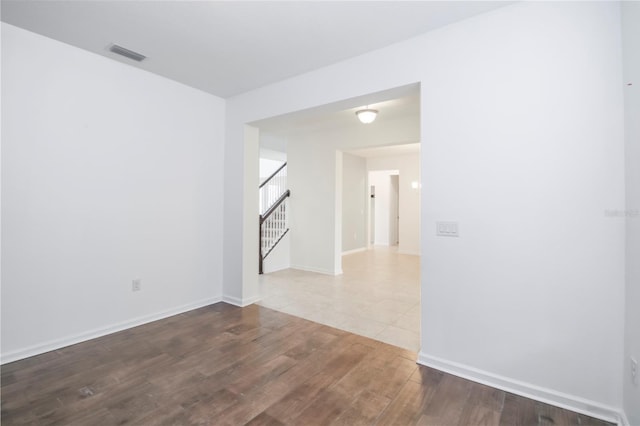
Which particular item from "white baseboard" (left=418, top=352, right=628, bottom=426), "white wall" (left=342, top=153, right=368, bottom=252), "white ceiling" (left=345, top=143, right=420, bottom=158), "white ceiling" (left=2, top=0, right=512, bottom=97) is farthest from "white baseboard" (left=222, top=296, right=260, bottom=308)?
"white ceiling" (left=345, top=143, right=420, bottom=158)

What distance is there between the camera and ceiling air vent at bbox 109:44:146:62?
271 centimetres

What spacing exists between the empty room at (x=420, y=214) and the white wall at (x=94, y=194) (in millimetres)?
19

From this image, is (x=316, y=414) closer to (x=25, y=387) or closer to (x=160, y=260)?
(x=25, y=387)

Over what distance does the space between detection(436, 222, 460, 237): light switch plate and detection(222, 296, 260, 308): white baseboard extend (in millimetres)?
2622

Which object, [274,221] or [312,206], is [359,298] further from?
[274,221]

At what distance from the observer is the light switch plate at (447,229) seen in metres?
2.28

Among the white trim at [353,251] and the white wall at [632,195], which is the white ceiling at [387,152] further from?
the white wall at [632,195]

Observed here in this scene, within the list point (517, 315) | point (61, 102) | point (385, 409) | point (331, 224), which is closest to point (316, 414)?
point (385, 409)

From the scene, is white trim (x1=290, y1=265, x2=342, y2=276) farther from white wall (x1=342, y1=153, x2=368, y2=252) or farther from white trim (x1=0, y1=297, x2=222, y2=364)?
white trim (x1=0, y1=297, x2=222, y2=364)

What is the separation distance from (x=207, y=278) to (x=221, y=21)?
2.93m

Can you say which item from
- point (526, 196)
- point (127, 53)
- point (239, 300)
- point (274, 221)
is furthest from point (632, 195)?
point (274, 221)

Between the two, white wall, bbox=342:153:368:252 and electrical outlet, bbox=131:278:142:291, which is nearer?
electrical outlet, bbox=131:278:142:291

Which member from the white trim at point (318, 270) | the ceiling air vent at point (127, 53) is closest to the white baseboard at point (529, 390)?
the white trim at point (318, 270)

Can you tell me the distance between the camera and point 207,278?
386cm
